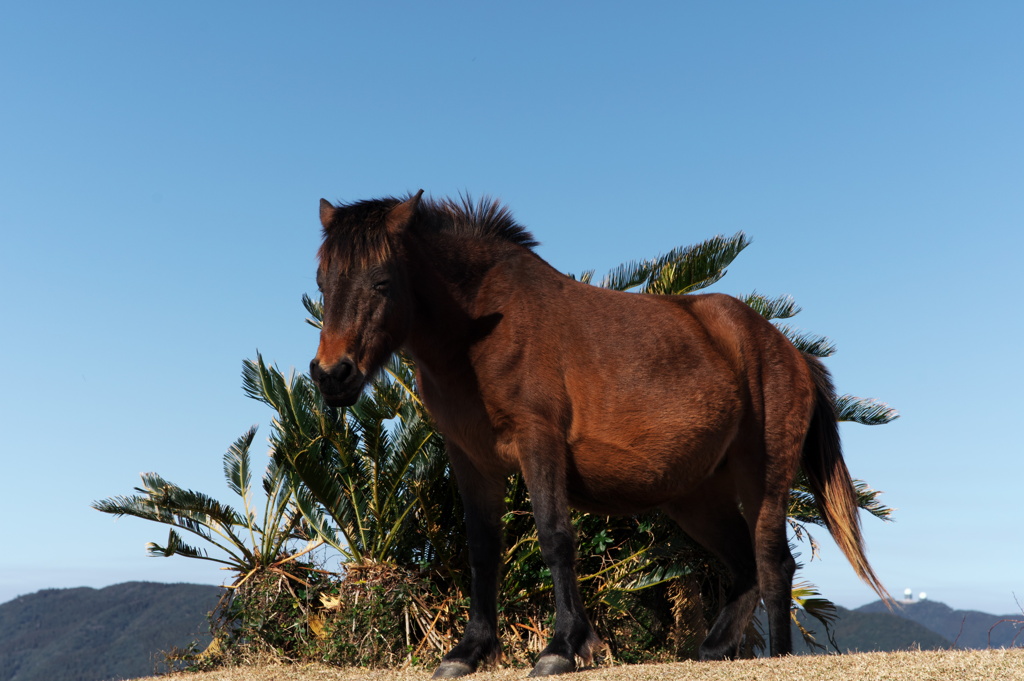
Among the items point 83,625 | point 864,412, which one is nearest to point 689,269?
point 864,412

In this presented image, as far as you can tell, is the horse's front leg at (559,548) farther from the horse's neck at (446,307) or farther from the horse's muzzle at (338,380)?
the horse's muzzle at (338,380)

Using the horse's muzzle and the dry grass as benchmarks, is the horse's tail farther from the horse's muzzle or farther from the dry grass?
the horse's muzzle

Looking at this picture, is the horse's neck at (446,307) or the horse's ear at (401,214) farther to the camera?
the horse's neck at (446,307)

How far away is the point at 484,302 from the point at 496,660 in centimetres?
219

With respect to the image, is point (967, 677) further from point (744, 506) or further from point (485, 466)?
point (485, 466)

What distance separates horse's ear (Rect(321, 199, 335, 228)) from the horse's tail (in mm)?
3621

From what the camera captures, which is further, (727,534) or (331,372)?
(727,534)

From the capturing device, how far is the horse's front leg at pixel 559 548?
185 inches

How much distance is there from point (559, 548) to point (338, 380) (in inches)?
60.1

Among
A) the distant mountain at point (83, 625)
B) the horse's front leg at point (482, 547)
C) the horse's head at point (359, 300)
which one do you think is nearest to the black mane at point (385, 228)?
the horse's head at point (359, 300)

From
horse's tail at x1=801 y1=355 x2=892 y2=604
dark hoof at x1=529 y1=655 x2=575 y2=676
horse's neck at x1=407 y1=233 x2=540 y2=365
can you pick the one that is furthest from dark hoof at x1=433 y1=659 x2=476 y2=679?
horse's tail at x1=801 y1=355 x2=892 y2=604

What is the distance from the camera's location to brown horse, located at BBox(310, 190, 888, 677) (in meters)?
4.75

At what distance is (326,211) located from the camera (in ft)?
17.4

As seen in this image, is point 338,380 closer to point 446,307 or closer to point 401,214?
point 446,307
